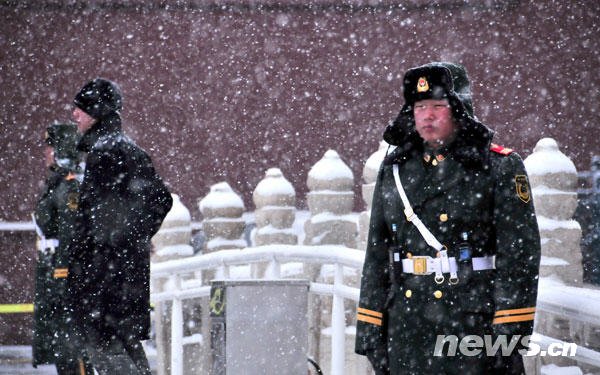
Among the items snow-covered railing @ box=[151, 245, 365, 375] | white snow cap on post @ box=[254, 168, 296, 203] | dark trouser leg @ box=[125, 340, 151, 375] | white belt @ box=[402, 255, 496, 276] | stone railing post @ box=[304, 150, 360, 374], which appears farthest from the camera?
white snow cap on post @ box=[254, 168, 296, 203]

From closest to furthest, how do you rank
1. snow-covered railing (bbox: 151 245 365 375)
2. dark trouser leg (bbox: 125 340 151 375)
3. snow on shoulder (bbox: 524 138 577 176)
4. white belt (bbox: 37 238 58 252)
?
dark trouser leg (bbox: 125 340 151 375) < snow-covered railing (bbox: 151 245 365 375) < snow on shoulder (bbox: 524 138 577 176) < white belt (bbox: 37 238 58 252)

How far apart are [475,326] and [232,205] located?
736 cm

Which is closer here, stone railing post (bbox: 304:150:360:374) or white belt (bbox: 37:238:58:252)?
white belt (bbox: 37:238:58:252)

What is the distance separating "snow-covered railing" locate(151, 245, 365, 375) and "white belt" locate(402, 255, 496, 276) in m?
2.09

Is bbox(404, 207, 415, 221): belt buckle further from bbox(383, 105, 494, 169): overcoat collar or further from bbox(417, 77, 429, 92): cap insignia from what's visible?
bbox(417, 77, 429, 92): cap insignia

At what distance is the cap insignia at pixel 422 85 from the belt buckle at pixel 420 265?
25.5 inches

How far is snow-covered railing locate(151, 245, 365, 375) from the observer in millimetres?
6465

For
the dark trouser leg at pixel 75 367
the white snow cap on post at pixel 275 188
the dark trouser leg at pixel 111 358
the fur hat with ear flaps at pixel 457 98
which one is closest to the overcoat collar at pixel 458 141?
the fur hat with ear flaps at pixel 457 98

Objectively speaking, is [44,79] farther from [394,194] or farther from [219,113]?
[394,194]

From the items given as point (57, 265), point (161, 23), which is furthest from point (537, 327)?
point (161, 23)

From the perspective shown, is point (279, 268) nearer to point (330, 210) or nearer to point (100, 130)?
point (100, 130)

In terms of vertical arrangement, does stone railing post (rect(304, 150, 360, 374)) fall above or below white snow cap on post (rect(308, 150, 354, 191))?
below

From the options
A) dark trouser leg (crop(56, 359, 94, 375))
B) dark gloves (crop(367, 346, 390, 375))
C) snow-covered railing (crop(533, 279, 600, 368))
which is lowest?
dark trouser leg (crop(56, 359, 94, 375))

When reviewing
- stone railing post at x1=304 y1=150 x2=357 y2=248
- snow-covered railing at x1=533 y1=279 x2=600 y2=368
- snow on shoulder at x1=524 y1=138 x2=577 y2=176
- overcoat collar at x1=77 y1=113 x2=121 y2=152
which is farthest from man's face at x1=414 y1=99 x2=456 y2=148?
stone railing post at x1=304 y1=150 x2=357 y2=248
